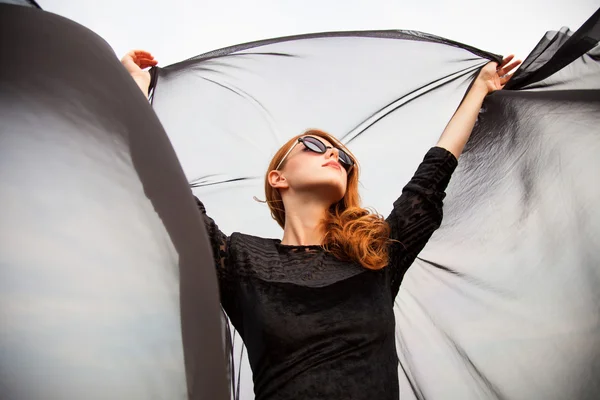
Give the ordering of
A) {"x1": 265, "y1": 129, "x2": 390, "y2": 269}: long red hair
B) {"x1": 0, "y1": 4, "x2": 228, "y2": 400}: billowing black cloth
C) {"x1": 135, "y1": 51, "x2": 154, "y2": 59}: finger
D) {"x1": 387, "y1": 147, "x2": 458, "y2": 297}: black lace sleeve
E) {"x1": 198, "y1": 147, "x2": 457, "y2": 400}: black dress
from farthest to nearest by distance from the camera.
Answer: {"x1": 135, "y1": 51, "x2": 154, "y2": 59}: finger, {"x1": 387, "y1": 147, "x2": 458, "y2": 297}: black lace sleeve, {"x1": 265, "y1": 129, "x2": 390, "y2": 269}: long red hair, {"x1": 198, "y1": 147, "x2": 457, "y2": 400}: black dress, {"x1": 0, "y1": 4, "x2": 228, "y2": 400}: billowing black cloth

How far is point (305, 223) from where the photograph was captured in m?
1.87

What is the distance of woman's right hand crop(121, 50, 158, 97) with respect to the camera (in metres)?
2.00

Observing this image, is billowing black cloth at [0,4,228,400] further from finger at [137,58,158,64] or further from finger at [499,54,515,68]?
finger at [499,54,515,68]

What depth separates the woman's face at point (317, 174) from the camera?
1.84m

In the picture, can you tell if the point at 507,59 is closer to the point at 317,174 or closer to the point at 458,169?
the point at 458,169

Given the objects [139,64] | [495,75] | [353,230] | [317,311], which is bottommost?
[317,311]

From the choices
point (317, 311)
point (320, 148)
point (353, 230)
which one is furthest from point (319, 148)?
point (317, 311)

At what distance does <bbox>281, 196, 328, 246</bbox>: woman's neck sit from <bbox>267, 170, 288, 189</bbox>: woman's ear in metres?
0.09

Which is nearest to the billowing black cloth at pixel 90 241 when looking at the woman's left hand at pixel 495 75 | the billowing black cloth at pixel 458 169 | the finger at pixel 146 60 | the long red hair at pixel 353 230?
the long red hair at pixel 353 230

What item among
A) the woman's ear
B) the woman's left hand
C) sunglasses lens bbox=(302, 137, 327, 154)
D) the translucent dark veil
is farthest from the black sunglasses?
the woman's left hand

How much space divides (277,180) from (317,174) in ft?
0.63

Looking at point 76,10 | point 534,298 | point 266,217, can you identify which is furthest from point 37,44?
point 534,298

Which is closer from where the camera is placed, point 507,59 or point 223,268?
point 223,268

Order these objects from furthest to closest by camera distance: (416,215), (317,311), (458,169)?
1. (458,169)
2. (416,215)
3. (317,311)
